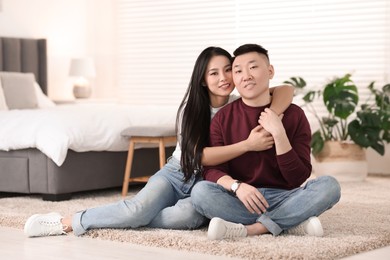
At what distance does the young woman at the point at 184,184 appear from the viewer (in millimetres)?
3422

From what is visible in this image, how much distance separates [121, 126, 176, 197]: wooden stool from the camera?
490 centimetres

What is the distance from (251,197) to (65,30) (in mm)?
5046

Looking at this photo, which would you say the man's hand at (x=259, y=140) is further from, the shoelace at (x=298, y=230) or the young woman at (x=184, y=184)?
the shoelace at (x=298, y=230)

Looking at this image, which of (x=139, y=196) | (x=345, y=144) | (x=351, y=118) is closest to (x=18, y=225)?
(x=139, y=196)

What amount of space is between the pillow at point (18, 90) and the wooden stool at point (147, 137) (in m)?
1.63

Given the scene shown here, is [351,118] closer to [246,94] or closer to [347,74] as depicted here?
[347,74]

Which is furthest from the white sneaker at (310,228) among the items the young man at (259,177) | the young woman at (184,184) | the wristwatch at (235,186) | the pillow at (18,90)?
the pillow at (18,90)

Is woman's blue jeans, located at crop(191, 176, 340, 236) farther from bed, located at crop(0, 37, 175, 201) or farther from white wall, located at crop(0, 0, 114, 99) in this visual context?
white wall, located at crop(0, 0, 114, 99)

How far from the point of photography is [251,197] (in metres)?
3.17

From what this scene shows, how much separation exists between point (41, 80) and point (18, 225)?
3711 millimetres

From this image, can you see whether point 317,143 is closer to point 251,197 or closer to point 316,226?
point 316,226

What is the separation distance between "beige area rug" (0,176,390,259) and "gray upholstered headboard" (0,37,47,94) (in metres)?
2.60

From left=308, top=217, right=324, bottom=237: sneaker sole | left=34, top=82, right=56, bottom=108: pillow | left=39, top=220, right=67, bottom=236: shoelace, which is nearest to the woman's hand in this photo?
left=308, top=217, right=324, bottom=237: sneaker sole

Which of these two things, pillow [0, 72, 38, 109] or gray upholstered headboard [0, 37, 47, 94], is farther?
gray upholstered headboard [0, 37, 47, 94]
